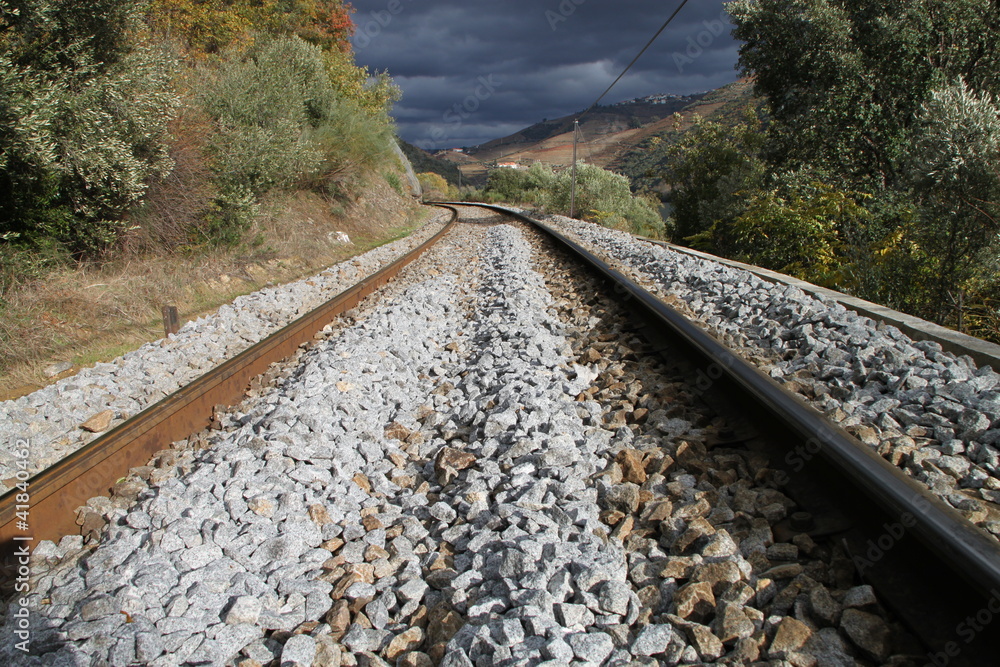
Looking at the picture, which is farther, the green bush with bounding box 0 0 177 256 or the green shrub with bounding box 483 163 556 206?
the green shrub with bounding box 483 163 556 206

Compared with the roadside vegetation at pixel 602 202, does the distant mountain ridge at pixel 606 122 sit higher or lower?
higher

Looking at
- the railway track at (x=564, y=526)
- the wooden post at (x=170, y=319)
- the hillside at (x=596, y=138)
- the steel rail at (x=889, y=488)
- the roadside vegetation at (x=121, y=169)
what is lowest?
the railway track at (x=564, y=526)

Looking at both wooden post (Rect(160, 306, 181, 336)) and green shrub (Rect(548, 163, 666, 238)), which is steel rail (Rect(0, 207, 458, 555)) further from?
green shrub (Rect(548, 163, 666, 238))

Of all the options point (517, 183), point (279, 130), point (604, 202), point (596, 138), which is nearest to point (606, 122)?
point (596, 138)

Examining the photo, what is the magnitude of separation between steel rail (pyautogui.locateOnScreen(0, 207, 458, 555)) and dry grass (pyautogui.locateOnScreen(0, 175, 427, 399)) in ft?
5.80

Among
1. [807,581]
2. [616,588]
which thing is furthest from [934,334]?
[616,588]

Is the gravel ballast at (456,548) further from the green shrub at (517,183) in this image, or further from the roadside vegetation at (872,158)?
the green shrub at (517,183)

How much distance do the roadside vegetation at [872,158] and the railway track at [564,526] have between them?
4228 mm

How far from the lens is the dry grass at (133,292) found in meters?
5.04

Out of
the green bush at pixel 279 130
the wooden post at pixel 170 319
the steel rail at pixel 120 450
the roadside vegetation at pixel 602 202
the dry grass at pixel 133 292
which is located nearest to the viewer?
the steel rail at pixel 120 450

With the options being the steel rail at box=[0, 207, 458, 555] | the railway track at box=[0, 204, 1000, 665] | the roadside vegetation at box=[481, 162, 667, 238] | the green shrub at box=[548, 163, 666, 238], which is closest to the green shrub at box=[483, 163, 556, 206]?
the roadside vegetation at box=[481, 162, 667, 238]

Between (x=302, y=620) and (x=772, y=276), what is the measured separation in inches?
243

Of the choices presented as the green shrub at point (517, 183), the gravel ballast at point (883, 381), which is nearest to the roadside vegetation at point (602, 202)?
the green shrub at point (517, 183)

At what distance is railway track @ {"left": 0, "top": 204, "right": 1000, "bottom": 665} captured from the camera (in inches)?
69.9
